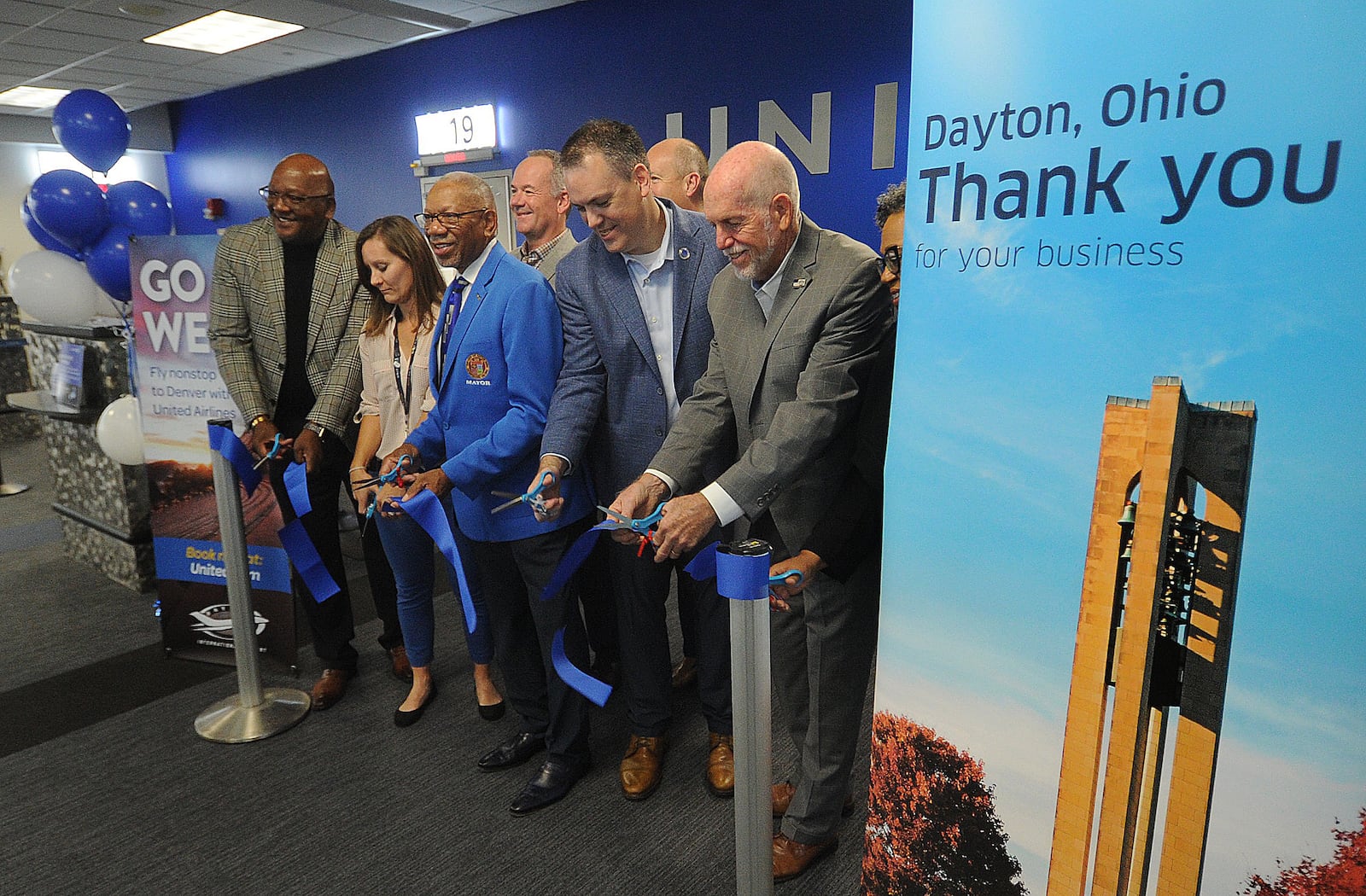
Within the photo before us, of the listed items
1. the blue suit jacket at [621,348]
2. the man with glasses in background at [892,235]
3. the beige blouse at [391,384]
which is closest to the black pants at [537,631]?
the blue suit jacket at [621,348]

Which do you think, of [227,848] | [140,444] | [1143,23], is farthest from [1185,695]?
[140,444]

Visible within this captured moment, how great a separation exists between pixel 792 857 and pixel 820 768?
0.81ft

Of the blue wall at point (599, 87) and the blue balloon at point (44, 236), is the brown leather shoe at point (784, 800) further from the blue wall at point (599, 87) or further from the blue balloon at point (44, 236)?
the blue balloon at point (44, 236)

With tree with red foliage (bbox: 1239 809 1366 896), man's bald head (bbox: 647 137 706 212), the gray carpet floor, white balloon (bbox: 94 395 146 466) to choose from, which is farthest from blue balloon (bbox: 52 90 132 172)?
tree with red foliage (bbox: 1239 809 1366 896)

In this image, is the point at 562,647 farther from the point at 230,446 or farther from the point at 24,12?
the point at 24,12

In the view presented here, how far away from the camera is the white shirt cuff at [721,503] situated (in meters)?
1.60

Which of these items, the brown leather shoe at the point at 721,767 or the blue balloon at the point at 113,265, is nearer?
the brown leather shoe at the point at 721,767

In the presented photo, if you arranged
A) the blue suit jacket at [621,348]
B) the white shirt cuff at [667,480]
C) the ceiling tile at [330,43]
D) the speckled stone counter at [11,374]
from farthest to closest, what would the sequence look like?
the speckled stone counter at [11,374]
the ceiling tile at [330,43]
the blue suit jacket at [621,348]
the white shirt cuff at [667,480]

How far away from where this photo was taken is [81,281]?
388 cm

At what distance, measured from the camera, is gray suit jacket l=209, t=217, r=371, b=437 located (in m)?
2.72

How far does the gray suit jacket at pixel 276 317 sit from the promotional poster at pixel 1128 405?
201 centimetres

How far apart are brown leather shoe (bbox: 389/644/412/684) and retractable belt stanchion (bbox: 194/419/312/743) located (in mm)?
302

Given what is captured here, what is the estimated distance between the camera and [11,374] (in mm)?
7422

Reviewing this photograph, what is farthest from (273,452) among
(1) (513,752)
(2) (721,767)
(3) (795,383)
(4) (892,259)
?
(4) (892,259)
